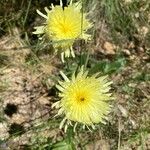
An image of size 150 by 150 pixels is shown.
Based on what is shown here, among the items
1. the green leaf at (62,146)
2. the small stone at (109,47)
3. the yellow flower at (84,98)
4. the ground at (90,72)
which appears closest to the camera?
the yellow flower at (84,98)

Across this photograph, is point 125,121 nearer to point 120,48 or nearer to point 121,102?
point 121,102

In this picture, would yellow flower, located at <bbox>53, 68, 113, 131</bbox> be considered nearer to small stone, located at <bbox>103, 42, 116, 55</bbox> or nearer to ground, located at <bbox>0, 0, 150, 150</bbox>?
ground, located at <bbox>0, 0, 150, 150</bbox>

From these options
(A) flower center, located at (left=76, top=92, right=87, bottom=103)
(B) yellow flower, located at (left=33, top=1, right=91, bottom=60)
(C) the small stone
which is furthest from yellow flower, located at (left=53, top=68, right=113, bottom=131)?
(C) the small stone

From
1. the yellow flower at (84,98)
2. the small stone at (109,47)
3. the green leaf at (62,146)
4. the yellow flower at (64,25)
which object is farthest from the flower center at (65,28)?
the small stone at (109,47)

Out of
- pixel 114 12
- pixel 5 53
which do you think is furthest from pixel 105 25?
pixel 5 53

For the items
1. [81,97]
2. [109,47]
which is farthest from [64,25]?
[109,47]

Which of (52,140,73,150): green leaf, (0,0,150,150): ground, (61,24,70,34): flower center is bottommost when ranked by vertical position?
(52,140,73,150): green leaf

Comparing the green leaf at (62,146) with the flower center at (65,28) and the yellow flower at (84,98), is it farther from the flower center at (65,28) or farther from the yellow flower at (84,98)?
the flower center at (65,28)

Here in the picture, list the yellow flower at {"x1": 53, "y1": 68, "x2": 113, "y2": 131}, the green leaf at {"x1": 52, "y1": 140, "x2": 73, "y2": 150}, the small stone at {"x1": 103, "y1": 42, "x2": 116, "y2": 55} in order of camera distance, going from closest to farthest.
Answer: the yellow flower at {"x1": 53, "y1": 68, "x2": 113, "y2": 131}
the green leaf at {"x1": 52, "y1": 140, "x2": 73, "y2": 150}
the small stone at {"x1": 103, "y1": 42, "x2": 116, "y2": 55}
